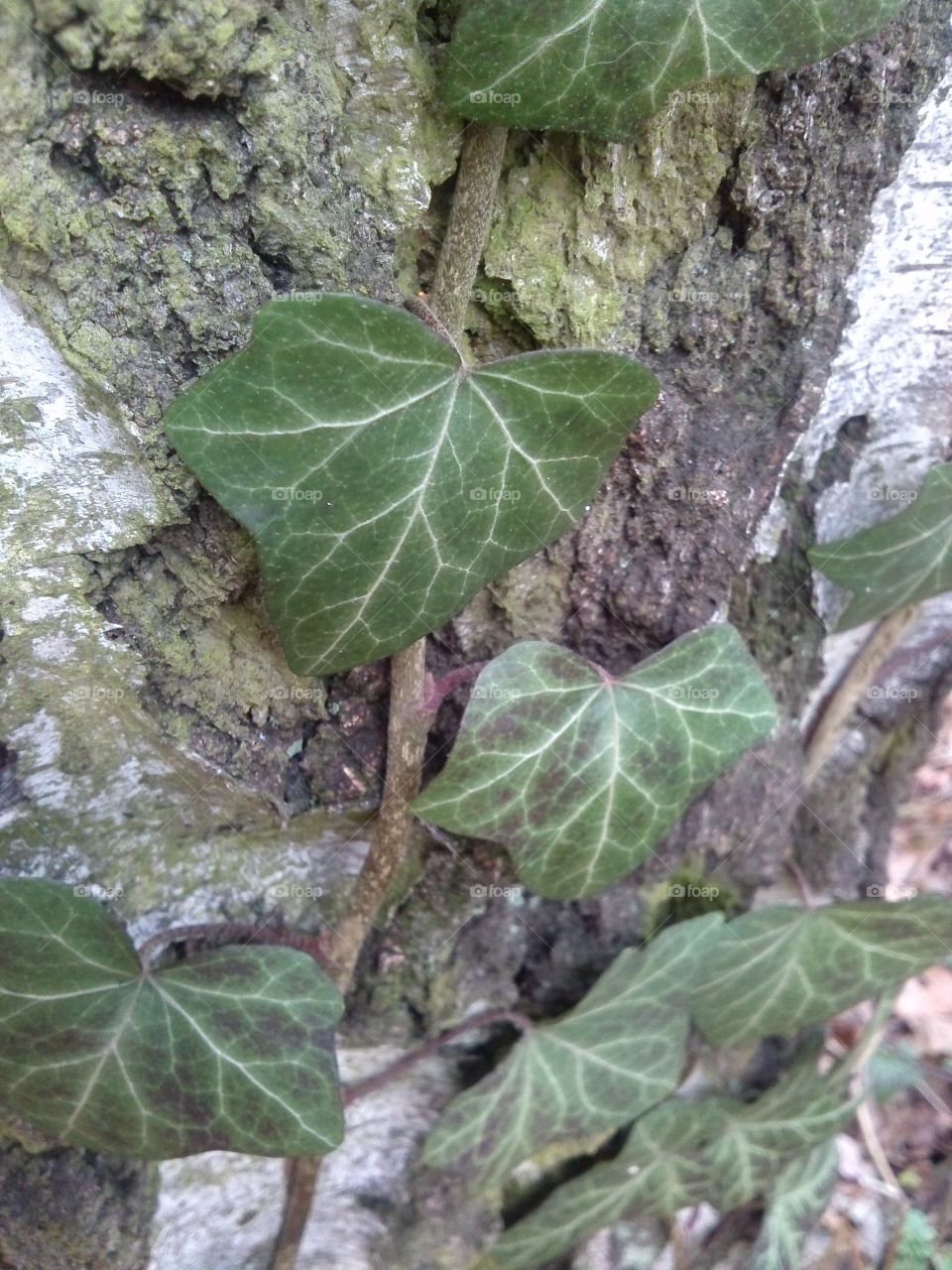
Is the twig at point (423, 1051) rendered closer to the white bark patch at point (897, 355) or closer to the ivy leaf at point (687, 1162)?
the ivy leaf at point (687, 1162)

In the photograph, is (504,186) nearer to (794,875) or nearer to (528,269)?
(528,269)

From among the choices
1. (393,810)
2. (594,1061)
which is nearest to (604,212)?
(393,810)

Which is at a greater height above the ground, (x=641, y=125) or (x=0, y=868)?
(x=641, y=125)

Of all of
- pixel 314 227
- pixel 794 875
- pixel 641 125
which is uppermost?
pixel 641 125

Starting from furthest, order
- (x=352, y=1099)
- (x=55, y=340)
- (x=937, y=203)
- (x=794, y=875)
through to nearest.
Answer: (x=794, y=875), (x=352, y=1099), (x=937, y=203), (x=55, y=340)

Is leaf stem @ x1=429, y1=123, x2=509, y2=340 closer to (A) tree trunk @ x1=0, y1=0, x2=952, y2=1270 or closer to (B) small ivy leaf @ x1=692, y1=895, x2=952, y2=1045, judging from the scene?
(A) tree trunk @ x1=0, y1=0, x2=952, y2=1270

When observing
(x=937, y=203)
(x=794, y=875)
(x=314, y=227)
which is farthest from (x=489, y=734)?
(x=794, y=875)
